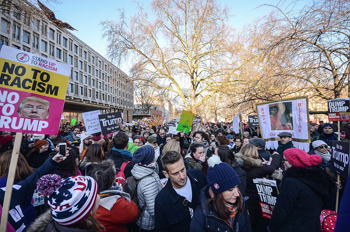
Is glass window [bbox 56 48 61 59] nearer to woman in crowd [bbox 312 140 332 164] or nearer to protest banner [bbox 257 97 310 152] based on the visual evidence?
protest banner [bbox 257 97 310 152]

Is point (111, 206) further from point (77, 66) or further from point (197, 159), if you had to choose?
point (77, 66)

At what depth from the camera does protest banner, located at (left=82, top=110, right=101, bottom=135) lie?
658cm

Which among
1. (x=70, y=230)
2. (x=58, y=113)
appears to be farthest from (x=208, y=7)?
(x=70, y=230)

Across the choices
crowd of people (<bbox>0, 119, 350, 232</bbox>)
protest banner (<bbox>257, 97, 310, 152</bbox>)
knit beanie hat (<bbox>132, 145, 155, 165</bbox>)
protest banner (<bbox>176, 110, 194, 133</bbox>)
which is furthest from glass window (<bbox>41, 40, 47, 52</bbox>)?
knit beanie hat (<bbox>132, 145, 155, 165</bbox>)

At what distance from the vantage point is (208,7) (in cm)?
1766


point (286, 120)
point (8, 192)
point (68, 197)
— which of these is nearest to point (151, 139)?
point (286, 120)

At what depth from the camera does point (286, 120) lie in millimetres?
5008

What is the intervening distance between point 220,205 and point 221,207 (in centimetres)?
2

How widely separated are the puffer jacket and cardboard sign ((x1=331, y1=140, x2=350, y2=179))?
2503mm

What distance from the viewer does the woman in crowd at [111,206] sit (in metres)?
2.08

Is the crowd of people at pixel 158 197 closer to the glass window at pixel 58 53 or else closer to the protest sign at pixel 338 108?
the protest sign at pixel 338 108

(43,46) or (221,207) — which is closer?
(221,207)

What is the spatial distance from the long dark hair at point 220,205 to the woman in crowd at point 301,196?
2.67 ft

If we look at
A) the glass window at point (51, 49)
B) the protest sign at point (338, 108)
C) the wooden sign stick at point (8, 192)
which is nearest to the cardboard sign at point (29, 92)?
the wooden sign stick at point (8, 192)
